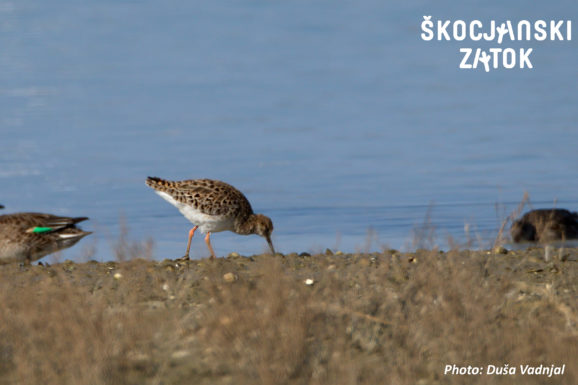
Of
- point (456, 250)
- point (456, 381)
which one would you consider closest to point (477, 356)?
point (456, 381)

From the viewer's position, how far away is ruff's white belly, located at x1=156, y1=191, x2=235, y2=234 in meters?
12.6

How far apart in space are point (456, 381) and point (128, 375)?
83.5 inches

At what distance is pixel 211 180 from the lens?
42.9 ft

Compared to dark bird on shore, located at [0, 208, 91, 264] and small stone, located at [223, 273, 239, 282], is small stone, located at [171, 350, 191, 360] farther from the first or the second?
dark bird on shore, located at [0, 208, 91, 264]

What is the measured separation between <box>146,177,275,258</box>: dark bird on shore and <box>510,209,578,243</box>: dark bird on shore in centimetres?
523

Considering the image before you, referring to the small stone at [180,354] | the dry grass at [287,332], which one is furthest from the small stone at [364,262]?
the small stone at [180,354]

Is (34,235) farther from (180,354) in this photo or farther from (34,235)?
(180,354)

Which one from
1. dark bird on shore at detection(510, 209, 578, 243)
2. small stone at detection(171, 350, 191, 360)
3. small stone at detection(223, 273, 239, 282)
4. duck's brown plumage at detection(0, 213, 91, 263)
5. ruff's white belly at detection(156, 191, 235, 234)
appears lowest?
small stone at detection(171, 350, 191, 360)

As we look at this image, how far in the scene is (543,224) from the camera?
16297 mm

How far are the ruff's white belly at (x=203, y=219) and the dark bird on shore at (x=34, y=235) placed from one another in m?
1.19

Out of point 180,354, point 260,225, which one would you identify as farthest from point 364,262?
point 180,354

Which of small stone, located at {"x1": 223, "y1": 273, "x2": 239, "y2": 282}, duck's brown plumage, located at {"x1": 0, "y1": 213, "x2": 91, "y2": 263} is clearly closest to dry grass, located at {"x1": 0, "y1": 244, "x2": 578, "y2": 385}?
small stone, located at {"x1": 223, "y1": 273, "x2": 239, "y2": 282}

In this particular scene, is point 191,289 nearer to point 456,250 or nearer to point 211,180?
point 456,250

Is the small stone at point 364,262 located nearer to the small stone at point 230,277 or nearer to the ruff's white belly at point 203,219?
the small stone at point 230,277
